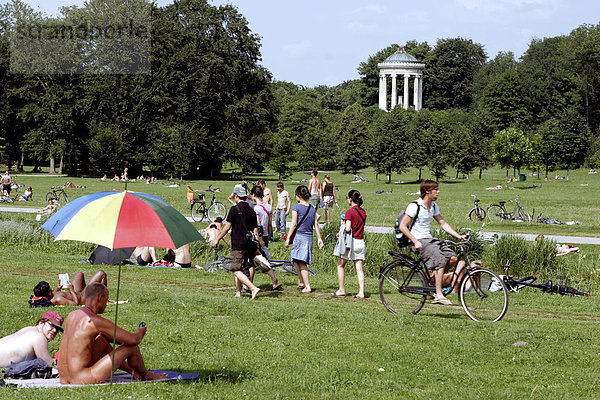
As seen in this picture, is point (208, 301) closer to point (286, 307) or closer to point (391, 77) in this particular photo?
point (286, 307)

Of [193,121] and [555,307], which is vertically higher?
[193,121]

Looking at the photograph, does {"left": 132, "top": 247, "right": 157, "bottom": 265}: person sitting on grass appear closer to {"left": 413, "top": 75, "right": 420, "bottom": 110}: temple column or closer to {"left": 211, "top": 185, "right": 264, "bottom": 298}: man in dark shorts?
{"left": 211, "top": 185, "right": 264, "bottom": 298}: man in dark shorts

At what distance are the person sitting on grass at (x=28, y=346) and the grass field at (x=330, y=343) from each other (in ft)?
2.79

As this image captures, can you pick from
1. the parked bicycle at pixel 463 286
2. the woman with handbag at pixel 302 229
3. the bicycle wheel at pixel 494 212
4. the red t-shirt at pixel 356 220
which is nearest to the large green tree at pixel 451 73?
the bicycle wheel at pixel 494 212

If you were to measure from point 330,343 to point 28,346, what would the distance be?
3347 millimetres

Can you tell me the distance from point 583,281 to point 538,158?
44.4 m

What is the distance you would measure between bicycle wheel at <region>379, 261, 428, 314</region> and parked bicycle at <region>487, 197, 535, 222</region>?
59.2ft

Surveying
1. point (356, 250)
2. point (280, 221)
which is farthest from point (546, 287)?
point (280, 221)

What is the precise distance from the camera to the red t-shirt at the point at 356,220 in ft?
40.3

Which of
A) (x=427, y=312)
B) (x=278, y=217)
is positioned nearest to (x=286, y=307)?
(x=427, y=312)

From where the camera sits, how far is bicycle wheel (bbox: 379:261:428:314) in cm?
1056

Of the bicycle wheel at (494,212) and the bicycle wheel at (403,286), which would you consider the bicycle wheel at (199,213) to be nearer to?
the bicycle wheel at (494,212)

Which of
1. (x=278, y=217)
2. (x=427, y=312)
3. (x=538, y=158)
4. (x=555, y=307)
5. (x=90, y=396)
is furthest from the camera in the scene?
(x=538, y=158)

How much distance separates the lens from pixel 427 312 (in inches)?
441
